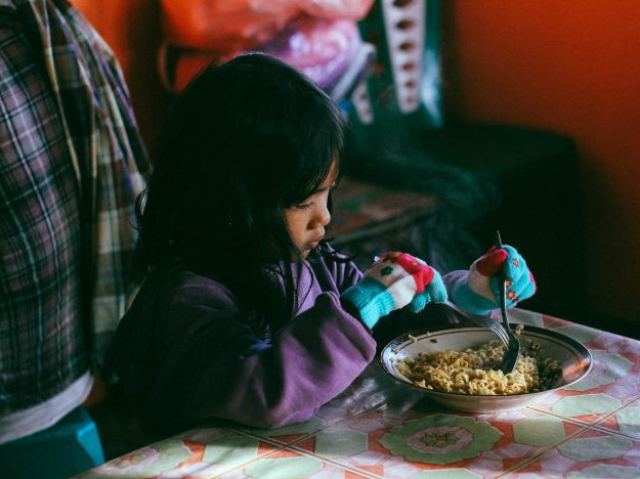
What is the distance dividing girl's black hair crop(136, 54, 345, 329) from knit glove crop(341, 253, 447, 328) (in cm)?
15

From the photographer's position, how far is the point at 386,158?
2.82 meters

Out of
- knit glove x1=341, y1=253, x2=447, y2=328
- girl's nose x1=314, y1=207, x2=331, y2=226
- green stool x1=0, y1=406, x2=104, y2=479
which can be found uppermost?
girl's nose x1=314, y1=207, x2=331, y2=226

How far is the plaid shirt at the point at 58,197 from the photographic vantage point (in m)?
1.87

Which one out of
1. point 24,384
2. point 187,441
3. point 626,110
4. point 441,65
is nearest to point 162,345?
point 187,441

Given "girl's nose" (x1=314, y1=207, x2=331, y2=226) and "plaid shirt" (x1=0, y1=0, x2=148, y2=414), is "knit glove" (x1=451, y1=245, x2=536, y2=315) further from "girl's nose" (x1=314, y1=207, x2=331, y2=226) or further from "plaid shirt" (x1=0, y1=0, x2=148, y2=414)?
"plaid shirt" (x1=0, y1=0, x2=148, y2=414)

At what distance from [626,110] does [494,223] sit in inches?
21.5

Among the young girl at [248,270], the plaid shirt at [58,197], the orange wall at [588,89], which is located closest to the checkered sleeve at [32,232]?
the plaid shirt at [58,197]

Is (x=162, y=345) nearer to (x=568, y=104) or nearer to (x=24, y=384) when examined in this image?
(x=24, y=384)

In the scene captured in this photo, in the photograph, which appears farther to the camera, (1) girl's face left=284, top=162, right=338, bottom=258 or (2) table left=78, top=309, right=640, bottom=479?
(1) girl's face left=284, top=162, right=338, bottom=258

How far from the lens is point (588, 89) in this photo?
9.52ft

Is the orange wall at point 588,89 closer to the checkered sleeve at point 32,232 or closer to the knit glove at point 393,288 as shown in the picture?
the checkered sleeve at point 32,232

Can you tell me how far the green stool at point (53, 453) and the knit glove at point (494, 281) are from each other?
3.23ft

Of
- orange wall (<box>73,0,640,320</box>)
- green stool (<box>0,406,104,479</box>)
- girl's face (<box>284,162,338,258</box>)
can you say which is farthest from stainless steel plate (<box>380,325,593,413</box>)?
Result: orange wall (<box>73,0,640,320</box>)

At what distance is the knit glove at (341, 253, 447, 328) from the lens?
1174mm
